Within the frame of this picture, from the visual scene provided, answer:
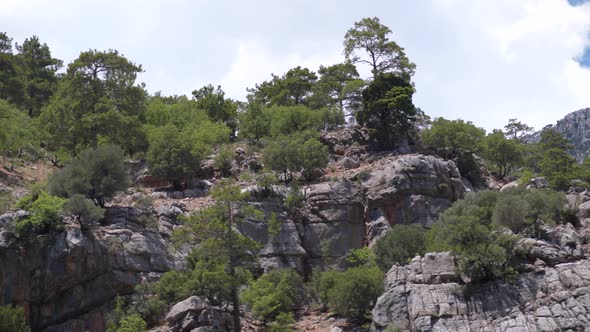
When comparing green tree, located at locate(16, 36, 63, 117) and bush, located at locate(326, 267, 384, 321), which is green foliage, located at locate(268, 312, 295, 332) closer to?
bush, located at locate(326, 267, 384, 321)

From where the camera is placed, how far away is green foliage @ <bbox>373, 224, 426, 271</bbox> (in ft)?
123

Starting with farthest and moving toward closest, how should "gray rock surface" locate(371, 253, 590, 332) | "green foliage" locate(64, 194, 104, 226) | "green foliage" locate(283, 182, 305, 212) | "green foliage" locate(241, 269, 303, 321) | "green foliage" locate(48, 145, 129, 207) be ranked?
"green foliage" locate(283, 182, 305, 212) < "green foliage" locate(48, 145, 129, 207) < "green foliage" locate(64, 194, 104, 226) < "green foliage" locate(241, 269, 303, 321) < "gray rock surface" locate(371, 253, 590, 332)

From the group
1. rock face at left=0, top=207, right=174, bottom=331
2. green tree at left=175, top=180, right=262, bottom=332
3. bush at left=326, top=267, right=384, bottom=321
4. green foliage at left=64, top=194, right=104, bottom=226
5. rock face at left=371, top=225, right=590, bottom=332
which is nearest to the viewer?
rock face at left=371, top=225, right=590, bottom=332

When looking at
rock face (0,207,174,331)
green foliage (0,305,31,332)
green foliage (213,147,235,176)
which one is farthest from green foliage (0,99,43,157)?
green foliage (0,305,31,332)

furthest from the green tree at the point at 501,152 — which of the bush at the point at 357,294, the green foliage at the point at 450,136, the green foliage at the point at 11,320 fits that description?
the green foliage at the point at 11,320

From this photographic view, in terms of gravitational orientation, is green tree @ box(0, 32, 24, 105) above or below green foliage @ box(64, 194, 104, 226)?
above

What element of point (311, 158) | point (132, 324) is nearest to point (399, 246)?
point (311, 158)

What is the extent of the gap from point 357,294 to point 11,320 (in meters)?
16.2

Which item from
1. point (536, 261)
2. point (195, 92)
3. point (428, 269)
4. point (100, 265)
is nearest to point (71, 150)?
point (100, 265)

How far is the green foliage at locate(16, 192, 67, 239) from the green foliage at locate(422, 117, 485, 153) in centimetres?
2920

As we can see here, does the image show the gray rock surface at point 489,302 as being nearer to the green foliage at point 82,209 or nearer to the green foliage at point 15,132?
the green foliage at point 82,209

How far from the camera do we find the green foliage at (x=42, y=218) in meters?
34.7

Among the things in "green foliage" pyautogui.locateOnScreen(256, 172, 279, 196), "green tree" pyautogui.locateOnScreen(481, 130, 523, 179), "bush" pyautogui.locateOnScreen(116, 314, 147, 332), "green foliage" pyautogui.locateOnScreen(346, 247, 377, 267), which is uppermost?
"green tree" pyautogui.locateOnScreen(481, 130, 523, 179)

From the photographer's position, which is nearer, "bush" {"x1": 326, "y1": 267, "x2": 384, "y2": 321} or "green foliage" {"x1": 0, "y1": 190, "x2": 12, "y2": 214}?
"bush" {"x1": 326, "y1": 267, "x2": 384, "y2": 321}
